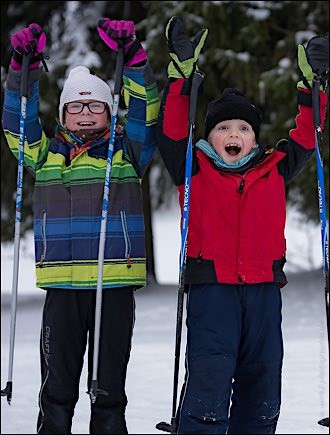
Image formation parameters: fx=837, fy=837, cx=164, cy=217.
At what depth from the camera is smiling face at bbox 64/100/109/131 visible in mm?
3955

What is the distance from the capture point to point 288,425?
5.44 m

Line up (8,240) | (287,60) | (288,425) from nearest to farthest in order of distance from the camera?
(288,425) → (287,60) → (8,240)

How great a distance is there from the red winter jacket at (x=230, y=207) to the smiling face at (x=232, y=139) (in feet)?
0.21

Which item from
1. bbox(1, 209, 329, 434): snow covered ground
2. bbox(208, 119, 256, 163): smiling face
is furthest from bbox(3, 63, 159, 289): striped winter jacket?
bbox(1, 209, 329, 434): snow covered ground

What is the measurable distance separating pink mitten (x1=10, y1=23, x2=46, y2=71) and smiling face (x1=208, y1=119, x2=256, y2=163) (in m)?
0.91

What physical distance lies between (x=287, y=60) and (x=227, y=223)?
522 centimetres

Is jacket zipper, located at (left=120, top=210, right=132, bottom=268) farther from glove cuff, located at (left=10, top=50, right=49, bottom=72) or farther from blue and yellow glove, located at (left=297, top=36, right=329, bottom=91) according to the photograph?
blue and yellow glove, located at (left=297, top=36, right=329, bottom=91)

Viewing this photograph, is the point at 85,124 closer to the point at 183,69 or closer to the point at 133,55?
the point at 133,55

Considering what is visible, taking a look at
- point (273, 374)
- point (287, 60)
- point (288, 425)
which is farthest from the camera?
point (287, 60)

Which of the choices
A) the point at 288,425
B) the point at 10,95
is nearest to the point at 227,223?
the point at 10,95

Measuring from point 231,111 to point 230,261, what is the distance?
69cm

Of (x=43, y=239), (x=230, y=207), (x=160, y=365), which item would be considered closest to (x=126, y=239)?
(x=43, y=239)

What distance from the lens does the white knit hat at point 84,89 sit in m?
3.97

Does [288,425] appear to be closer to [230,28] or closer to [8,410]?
[8,410]
